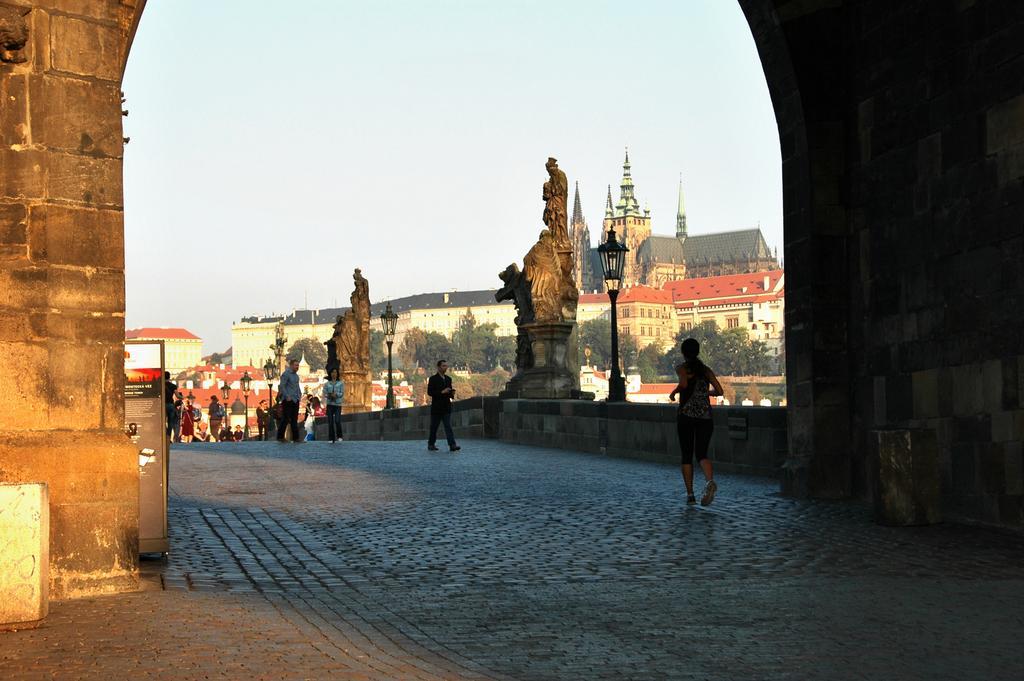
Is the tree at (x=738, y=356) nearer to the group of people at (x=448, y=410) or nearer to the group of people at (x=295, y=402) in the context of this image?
the group of people at (x=448, y=410)

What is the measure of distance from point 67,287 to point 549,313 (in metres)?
17.4

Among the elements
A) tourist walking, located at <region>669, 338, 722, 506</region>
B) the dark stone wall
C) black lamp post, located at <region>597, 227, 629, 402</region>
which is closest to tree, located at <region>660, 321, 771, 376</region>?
black lamp post, located at <region>597, 227, 629, 402</region>

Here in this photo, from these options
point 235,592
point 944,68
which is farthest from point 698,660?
point 944,68

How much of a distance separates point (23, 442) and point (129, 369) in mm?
1278

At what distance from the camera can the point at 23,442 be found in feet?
25.6

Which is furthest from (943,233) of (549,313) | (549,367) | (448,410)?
(549,367)

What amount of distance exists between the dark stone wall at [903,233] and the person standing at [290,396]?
12631mm

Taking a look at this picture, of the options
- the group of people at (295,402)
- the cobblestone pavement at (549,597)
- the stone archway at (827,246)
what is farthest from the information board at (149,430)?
the group of people at (295,402)

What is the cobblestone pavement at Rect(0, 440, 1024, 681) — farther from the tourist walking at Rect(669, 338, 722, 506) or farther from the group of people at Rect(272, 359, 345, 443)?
the group of people at Rect(272, 359, 345, 443)

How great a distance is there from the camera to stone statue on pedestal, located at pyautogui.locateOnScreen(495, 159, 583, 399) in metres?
25.1

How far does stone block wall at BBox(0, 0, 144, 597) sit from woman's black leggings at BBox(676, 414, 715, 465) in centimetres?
565

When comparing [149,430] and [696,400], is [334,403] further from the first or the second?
[149,430]

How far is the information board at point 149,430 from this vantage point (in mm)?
8852

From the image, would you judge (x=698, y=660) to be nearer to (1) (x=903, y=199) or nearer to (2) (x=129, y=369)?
(2) (x=129, y=369)
